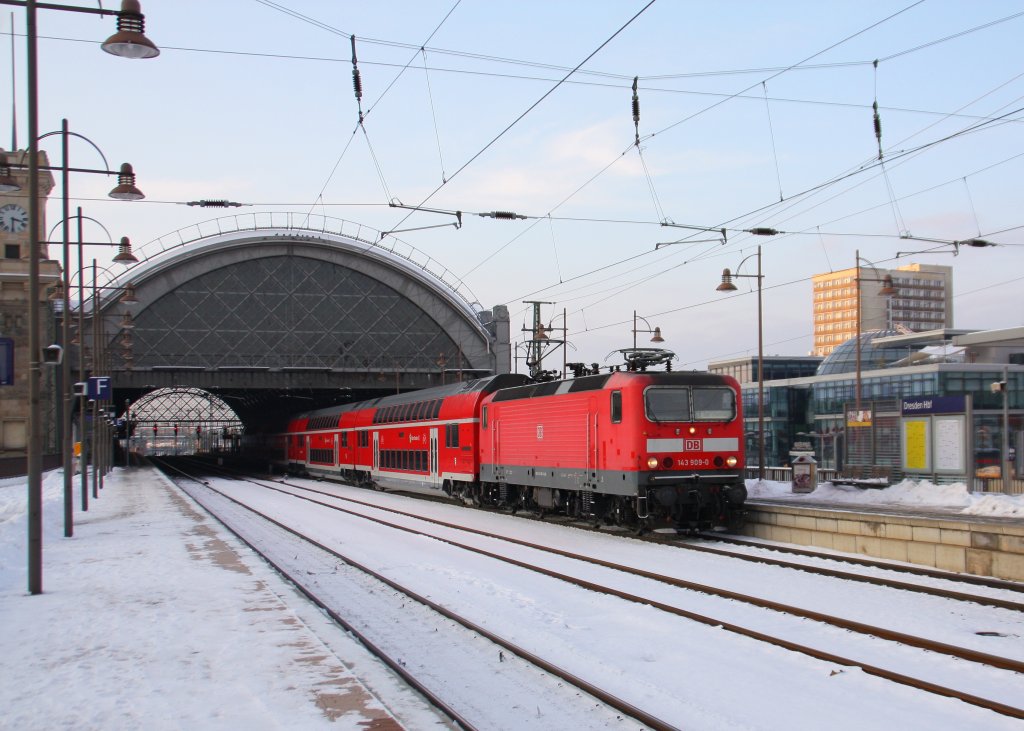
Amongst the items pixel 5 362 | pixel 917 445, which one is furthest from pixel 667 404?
pixel 5 362

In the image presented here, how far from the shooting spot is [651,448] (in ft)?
66.9

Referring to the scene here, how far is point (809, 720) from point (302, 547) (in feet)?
48.0

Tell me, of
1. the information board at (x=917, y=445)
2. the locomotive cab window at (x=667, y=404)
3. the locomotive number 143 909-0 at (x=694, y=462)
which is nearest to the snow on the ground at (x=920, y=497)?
the information board at (x=917, y=445)

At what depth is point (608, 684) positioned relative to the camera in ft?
31.2

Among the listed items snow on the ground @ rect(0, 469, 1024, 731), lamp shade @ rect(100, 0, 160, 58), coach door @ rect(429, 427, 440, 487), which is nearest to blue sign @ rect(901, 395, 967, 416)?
snow on the ground @ rect(0, 469, 1024, 731)

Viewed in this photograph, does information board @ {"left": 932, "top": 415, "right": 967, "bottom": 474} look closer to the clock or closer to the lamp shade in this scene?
the lamp shade

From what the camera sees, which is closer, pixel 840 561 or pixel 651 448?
pixel 840 561

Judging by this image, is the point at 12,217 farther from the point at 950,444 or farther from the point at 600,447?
the point at 950,444

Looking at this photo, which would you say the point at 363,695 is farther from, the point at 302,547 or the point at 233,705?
the point at 302,547

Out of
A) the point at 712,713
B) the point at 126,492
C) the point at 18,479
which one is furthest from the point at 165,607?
the point at 18,479

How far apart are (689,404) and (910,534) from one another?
5529 mm

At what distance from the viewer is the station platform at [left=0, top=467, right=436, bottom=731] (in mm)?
8305

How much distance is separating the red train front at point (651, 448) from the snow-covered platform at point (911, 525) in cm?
130

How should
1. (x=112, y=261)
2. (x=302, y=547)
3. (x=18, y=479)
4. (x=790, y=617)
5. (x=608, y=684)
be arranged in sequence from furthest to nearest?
1. (x=18, y=479)
2. (x=112, y=261)
3. (x=302, y=547)
4. (x=790, y=617)
5. (x=608, y=684)
